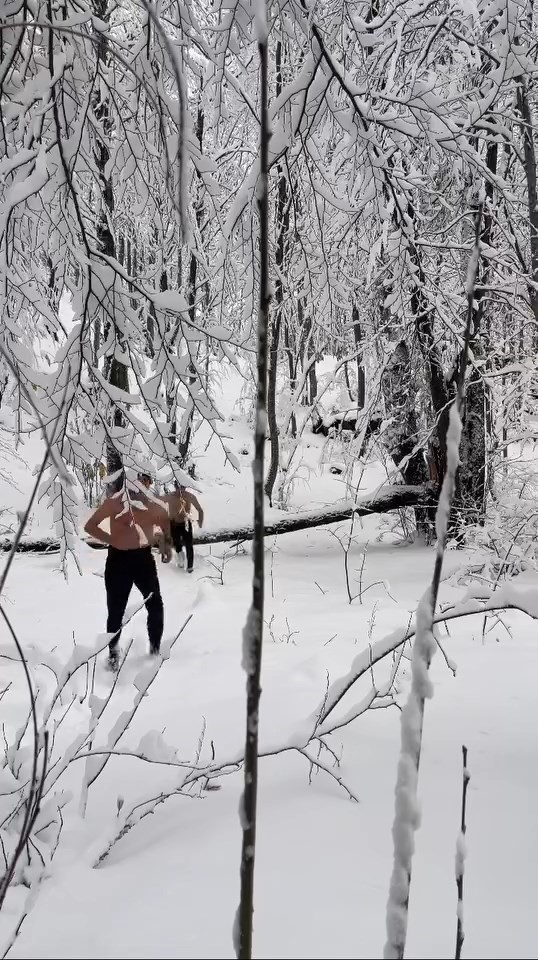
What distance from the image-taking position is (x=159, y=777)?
185cm

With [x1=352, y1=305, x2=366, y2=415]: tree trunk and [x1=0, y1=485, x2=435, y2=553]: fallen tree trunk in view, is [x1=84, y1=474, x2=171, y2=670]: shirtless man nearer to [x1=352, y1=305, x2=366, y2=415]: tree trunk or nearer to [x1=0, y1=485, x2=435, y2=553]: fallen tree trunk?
[x1=0, y1=485, x2=435, y2=553]: fallen tree trunk

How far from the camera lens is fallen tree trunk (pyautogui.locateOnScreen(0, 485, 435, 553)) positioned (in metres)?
7.58

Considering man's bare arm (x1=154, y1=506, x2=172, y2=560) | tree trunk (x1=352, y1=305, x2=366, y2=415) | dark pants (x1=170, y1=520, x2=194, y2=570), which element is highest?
Result: tree trunk (x1=352, y1=305, x2=366, y2=415)

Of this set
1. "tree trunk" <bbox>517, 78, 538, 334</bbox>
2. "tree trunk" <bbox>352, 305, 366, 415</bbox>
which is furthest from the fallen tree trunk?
"tree trunk" <bbox>517, 78, 538, 334</bbox>

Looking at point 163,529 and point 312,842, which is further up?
point 163,529

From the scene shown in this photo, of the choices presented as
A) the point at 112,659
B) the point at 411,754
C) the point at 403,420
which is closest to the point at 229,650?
the point at 112,659

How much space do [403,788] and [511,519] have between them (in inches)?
197

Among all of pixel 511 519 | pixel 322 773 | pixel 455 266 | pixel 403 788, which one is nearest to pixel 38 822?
pixel 322 773

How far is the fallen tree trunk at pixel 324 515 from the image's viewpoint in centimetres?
758

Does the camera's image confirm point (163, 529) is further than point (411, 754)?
Yes

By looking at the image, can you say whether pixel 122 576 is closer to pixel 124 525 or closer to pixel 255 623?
pixel 124 525

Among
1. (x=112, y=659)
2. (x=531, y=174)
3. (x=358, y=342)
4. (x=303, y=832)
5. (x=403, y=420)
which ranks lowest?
(x=112, y=659)

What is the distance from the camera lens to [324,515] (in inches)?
319

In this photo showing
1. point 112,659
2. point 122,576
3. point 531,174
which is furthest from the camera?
point 531,174
